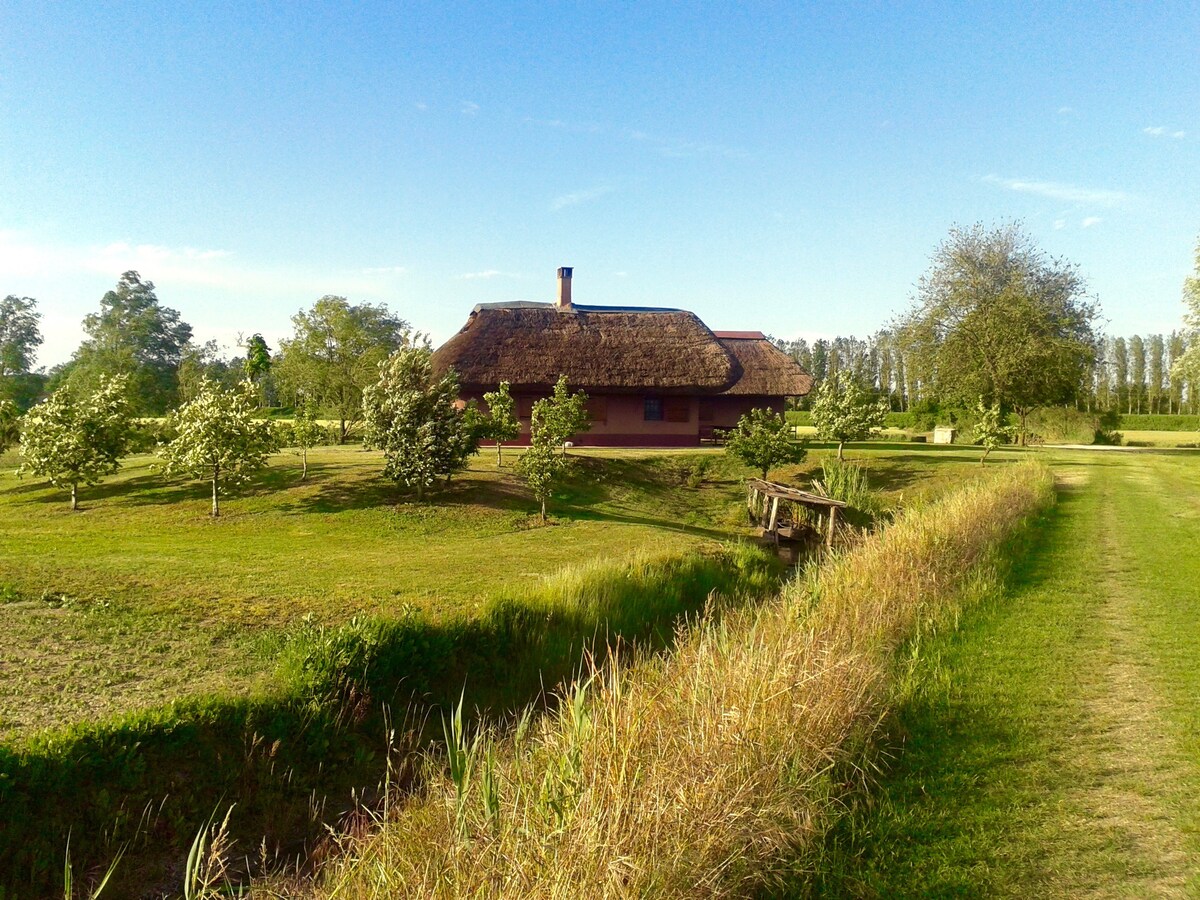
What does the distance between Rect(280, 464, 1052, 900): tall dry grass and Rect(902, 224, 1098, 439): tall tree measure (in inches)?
1250

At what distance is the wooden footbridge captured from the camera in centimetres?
1831

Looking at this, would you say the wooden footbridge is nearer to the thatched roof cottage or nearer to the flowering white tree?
the thatched roof cottage

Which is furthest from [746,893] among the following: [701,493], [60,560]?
[701,493]

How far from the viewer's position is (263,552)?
1250 cm

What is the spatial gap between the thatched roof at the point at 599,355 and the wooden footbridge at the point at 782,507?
794cm

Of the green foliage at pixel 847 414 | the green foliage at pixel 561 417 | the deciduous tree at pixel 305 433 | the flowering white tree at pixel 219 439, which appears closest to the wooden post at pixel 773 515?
the green foliage at pixel 561 417

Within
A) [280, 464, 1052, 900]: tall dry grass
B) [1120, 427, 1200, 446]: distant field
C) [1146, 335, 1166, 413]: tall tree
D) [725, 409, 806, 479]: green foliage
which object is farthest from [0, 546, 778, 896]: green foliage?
[1146, 335, 1166, 413]: tall tree

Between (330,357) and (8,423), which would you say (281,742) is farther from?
(330,357)

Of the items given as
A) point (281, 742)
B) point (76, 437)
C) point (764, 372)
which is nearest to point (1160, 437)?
point (764, 372)

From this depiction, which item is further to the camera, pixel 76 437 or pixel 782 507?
pixel 782 507

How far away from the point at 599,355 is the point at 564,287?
511cm

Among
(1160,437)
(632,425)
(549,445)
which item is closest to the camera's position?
(549,445)

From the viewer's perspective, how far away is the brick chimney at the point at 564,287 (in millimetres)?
32500

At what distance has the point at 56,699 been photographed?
6234 mm
